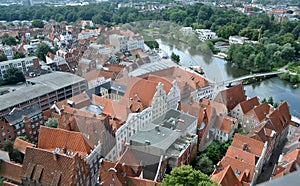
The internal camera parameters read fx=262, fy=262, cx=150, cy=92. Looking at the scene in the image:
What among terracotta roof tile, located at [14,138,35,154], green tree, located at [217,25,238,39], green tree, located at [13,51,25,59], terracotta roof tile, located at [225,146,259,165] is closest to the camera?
terracotta roof tile, located at [225,146,259,165]

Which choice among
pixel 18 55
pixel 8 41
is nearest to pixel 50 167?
pixel 18 55

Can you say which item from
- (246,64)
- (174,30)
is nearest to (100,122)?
(174,30)

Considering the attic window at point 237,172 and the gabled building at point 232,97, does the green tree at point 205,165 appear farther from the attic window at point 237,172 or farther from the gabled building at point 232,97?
the gabled building at point 232,97

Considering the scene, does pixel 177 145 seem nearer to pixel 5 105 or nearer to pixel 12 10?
pixel 5 105

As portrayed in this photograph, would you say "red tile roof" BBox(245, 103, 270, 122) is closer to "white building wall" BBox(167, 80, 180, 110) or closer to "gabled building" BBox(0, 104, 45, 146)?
"white building wall" BBox(167, 80, 180, 110)

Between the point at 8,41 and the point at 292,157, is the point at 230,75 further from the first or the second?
the point at 8,41

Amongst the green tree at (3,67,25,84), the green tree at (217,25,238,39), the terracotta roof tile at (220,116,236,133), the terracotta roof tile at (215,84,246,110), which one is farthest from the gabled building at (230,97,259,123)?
the green tree at (217,25,238,39)
